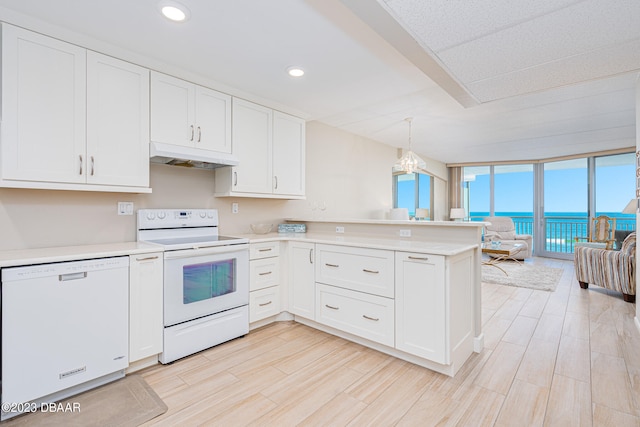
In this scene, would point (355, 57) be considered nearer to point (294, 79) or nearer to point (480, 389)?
point (294, 79)

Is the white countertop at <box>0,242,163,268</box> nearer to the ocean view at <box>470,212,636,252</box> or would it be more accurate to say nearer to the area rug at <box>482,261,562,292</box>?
the area rug at <box>482,261,562,292</box>

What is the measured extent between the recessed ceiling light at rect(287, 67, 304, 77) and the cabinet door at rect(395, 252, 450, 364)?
1781 mm

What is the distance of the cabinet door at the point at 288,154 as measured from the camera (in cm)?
343

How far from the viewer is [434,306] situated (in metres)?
2.05

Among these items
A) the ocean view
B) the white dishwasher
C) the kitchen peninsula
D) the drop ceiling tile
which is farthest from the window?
the white dishwasher

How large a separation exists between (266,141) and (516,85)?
2.40m

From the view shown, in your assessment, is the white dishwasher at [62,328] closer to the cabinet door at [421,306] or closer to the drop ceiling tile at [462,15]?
the cabinet door at [421,306]

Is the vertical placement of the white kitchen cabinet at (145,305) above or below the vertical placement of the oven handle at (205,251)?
below

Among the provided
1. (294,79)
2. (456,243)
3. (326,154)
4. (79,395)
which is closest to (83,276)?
(79,395)

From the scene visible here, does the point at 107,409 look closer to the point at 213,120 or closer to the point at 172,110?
the point at 172,110

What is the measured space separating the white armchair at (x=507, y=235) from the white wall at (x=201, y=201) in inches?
123

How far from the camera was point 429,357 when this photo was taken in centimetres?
208

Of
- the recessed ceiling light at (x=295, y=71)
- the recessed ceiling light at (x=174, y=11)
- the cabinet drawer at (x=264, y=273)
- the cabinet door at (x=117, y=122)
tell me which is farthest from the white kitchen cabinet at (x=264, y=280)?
the recessed ceiling light at (x=174, y=11)

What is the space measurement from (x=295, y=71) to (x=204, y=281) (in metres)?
1.97
